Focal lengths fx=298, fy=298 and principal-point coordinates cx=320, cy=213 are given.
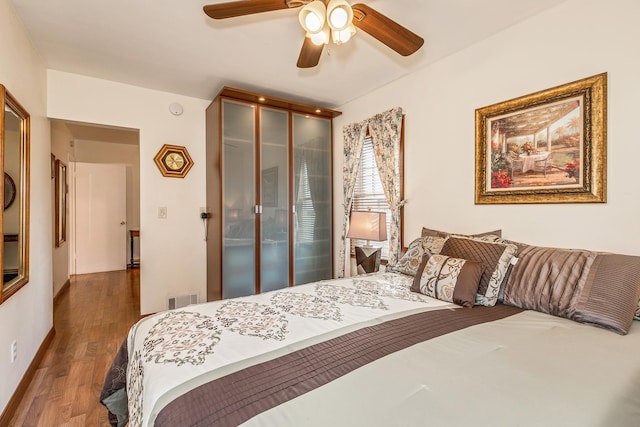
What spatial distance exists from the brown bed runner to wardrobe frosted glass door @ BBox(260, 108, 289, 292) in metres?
2.16

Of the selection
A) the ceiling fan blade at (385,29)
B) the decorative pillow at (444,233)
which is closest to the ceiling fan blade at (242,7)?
the ceiling fan blade at (385,29)

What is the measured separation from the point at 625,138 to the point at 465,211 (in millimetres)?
1025

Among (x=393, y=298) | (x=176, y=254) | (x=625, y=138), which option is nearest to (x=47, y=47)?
(x=176, y=254)

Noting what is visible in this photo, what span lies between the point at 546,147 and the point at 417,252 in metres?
1.12

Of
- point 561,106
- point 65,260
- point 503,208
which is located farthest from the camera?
point 65,260

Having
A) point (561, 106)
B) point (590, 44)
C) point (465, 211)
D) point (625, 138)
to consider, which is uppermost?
point (590, 44)

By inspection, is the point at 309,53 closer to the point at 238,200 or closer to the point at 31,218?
the point at 238,200

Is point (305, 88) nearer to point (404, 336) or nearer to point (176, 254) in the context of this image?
point (176, 254)

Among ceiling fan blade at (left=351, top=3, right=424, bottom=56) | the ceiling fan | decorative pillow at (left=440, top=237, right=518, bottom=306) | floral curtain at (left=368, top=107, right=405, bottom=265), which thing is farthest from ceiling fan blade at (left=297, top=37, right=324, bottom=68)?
decorative pillow at (left=440, top=237, right=518, bottom=306)

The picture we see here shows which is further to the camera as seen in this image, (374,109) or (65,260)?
(65,260)

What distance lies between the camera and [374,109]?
3.33m

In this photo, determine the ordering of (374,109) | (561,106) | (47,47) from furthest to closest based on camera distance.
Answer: (374,109)
(47,47)
(561,106)

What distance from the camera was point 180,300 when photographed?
11.3 ft

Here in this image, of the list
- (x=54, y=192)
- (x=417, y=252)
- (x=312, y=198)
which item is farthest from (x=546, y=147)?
(x=54, y=192)
